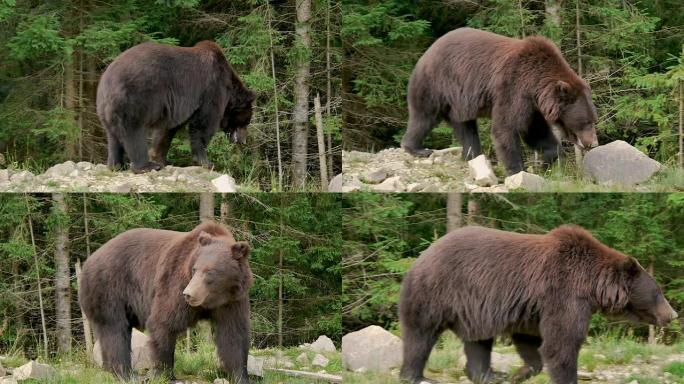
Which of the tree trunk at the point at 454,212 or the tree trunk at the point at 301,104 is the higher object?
the tree trunk at the point at 301,104

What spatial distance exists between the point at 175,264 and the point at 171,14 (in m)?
9.21

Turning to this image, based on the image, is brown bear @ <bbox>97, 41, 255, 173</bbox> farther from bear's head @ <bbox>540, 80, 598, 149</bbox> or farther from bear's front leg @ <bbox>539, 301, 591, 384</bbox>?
bear's front leg @ <bbox>539, 301, 591, 384</bbox>

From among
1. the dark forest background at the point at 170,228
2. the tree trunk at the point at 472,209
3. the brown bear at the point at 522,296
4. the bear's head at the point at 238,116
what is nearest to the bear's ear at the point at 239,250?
the brown bear at the point at 522,296

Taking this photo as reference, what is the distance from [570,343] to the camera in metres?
7.54

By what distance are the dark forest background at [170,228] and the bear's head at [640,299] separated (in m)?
6.85

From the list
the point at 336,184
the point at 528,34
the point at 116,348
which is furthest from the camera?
the point at 336,184

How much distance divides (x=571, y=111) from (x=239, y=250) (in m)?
4.31

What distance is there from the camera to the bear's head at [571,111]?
949 cm

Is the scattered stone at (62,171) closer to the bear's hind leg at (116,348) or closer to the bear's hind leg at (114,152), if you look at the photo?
the bear's hind leg at (114,152)

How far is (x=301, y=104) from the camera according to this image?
16422 mm

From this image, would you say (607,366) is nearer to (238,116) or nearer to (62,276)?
(238,116)

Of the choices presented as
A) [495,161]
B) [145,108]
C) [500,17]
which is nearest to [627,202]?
[495,161]

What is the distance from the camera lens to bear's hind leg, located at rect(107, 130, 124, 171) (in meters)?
10.5

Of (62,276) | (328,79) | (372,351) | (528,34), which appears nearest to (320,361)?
(372,351)
